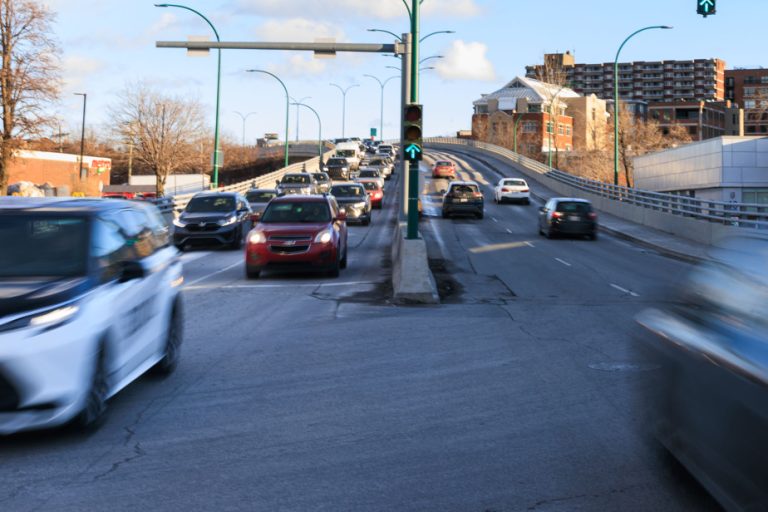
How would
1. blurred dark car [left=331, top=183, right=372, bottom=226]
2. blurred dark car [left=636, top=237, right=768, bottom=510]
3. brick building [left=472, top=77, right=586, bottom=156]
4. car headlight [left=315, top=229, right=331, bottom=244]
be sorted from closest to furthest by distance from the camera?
blurred dark car [left=636, top=237, right=768, bottom=510] → car headlight [left=315, top=229, right=331, bottom=244] → blurred dark car [left=331, top=183, right=372, bottom=226] → brick building [left=472, top=77, right=586, bottom=156]

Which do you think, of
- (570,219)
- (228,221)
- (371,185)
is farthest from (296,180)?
(228,221)

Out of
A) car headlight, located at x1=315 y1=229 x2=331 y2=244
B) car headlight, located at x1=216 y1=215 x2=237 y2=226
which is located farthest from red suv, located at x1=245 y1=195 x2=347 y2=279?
car headlight, located at x1=216 y1=215 x2=237 y2=226

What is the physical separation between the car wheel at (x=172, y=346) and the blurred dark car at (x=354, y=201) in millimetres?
26743

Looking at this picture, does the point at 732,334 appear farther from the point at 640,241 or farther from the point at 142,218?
the point at 640,241

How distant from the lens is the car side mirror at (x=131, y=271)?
22.5 ft

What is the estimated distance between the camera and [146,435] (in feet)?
20.7

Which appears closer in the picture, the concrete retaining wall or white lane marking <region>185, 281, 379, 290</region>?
white lane marking <region>185, 281, 379, 290</region>

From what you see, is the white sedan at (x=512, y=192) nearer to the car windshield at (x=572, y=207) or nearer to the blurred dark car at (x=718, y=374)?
the car windshield at (x=572, y=207)

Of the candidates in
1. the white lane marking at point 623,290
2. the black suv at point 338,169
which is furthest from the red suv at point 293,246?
the black suv at point 338,169

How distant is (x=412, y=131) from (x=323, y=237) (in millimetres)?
2985

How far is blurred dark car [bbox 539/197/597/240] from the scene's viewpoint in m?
30.7

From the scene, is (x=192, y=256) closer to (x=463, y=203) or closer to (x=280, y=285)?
(x=280, y=285)

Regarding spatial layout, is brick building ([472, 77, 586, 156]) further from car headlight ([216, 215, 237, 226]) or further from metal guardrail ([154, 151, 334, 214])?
car headlight ([216, 215, 237, 226])

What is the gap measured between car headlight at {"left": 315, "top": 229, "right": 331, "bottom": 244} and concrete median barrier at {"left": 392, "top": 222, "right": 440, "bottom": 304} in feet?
5.24
